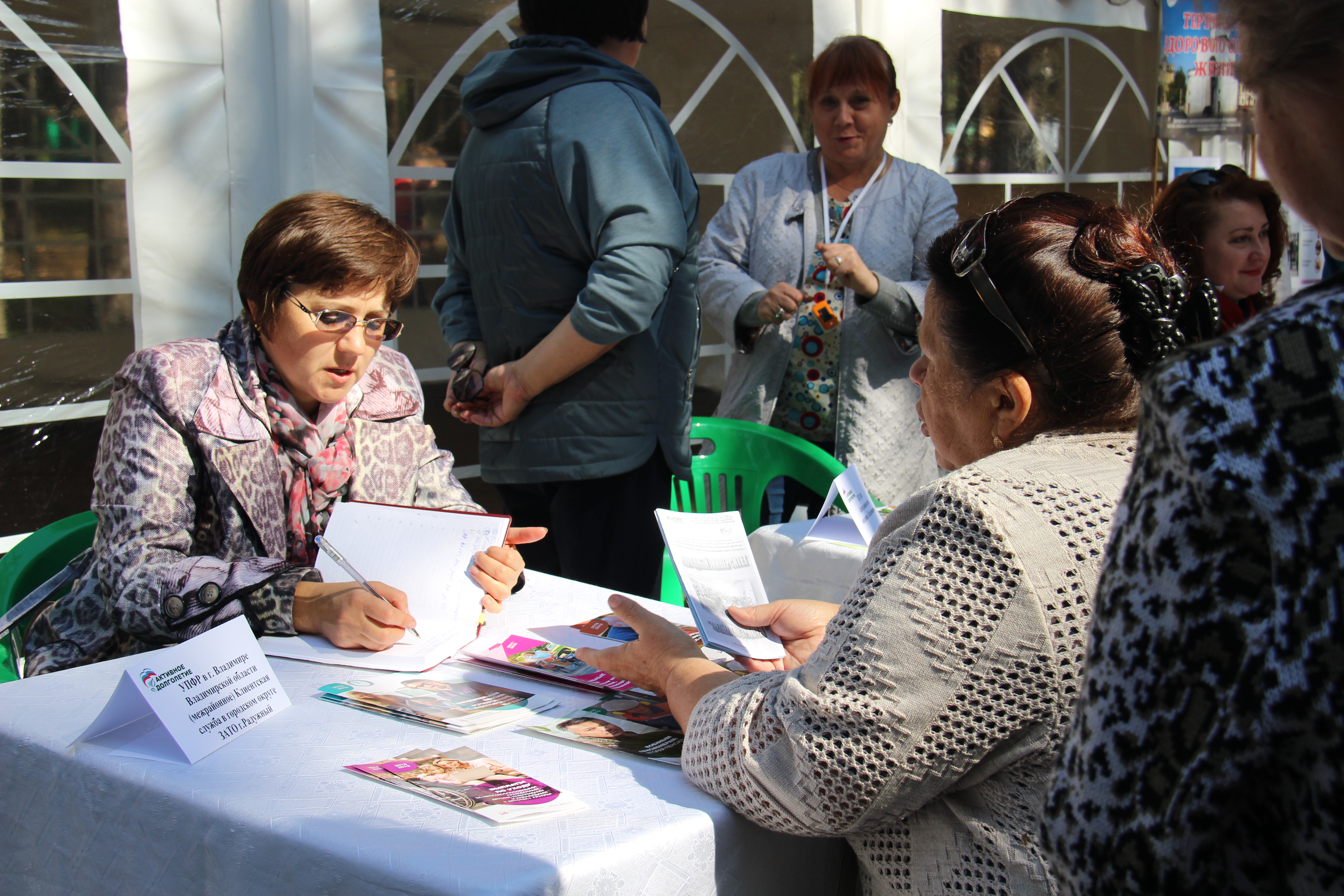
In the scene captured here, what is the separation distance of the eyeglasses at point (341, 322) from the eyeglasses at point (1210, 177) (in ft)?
9.11

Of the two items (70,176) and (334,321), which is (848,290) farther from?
(70,176)

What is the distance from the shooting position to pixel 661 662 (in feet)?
4.42

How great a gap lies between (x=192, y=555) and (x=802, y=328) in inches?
77.3

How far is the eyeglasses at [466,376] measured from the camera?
Answer: 8.07 feet

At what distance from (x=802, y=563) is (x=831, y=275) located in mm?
1095

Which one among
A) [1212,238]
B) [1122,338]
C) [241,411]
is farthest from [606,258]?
[1212,238]

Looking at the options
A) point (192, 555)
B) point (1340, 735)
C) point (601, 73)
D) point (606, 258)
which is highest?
point (601, 73)

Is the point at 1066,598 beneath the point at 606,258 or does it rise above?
beneath

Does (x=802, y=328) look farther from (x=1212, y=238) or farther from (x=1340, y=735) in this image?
(x=1340, y=735)

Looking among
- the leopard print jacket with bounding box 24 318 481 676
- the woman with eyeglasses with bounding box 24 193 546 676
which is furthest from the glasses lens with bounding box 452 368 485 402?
the leopard print jacket with bounding box 24 318 481 676

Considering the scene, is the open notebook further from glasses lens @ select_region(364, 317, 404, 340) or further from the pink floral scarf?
glasses lens @ select_region(364, 317, 404, 340)

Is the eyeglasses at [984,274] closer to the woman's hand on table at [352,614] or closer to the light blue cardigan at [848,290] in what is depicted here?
the woman's hand on table at [352,614]

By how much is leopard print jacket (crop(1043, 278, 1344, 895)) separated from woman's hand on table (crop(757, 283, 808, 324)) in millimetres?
2376

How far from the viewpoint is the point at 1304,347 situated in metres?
0.52
